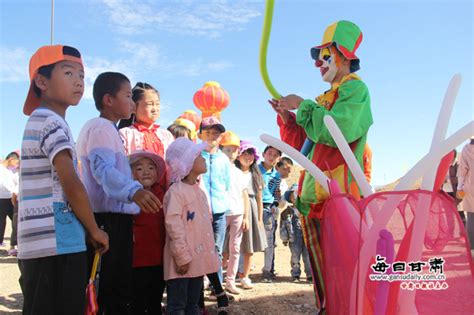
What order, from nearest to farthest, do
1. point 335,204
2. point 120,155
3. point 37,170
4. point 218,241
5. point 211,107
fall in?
point 335,204 < point 37,170 < point 120,155 < point 218,241 < point 211,107

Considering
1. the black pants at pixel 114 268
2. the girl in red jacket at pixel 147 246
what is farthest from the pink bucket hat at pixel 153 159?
the black pants at pixel 114 268

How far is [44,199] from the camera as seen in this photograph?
173cm

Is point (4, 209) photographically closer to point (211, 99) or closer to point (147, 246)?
point (211, 99)

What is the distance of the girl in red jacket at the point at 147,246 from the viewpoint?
2709 mm

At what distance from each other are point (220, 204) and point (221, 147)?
1.28 m

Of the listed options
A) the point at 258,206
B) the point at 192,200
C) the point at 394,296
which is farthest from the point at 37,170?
the point at 258,206

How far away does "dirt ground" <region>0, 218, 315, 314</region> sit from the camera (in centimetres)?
365

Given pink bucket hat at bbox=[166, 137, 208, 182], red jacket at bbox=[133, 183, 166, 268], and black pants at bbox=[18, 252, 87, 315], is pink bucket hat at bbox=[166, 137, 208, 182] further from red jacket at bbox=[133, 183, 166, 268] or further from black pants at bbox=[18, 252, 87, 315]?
black pants at bbox=[18, 252, 87, 315]

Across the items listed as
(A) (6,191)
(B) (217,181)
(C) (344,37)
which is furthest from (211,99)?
(C) (344,37)

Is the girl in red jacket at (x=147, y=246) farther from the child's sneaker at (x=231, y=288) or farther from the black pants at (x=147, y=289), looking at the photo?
the child's sneaker at (x=231, y=288)

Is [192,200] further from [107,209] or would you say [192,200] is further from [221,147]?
[221,147]

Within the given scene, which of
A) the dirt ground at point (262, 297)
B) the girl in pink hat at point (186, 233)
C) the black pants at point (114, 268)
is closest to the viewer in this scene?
the black pants at point (114, 268)

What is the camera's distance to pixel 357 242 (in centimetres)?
116

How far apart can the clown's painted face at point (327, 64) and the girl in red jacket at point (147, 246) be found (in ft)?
4.06
